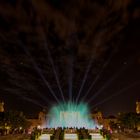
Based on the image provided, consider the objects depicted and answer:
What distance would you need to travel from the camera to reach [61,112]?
456ft

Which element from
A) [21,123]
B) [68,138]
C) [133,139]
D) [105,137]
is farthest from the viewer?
[21,123]

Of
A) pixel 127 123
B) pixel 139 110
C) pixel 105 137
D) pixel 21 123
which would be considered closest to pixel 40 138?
pixel 105 137

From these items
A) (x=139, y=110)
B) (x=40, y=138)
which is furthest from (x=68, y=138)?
(x=139, y=110)

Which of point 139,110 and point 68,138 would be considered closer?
point 68,138

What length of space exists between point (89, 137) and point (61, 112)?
85501 mm

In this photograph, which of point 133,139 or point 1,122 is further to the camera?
point 1,122

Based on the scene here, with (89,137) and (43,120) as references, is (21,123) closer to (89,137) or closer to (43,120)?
(89,137)

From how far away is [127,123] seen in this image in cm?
9594

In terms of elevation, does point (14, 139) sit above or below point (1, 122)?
below

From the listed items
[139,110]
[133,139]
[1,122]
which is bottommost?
[133,139]

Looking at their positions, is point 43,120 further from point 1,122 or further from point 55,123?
point 1,122

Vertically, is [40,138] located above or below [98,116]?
below

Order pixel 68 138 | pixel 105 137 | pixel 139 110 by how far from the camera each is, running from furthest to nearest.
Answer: pixel 139 110 < pixel 68 138 < pixel 105 137

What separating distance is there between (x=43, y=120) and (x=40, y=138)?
91123mm
